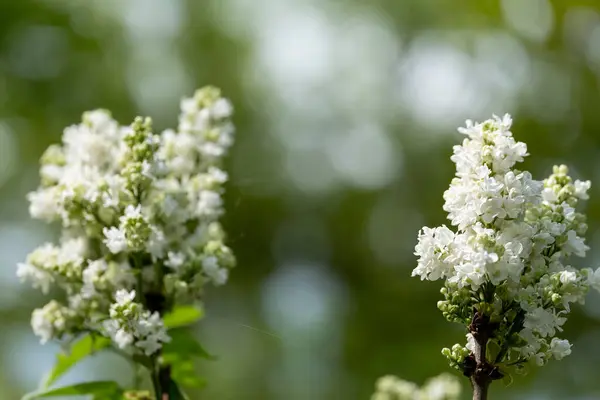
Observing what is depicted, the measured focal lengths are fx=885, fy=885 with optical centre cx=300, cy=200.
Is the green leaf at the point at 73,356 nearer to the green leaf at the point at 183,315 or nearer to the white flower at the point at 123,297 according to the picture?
the green leaf at the point at 183,315

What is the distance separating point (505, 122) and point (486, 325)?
328mm

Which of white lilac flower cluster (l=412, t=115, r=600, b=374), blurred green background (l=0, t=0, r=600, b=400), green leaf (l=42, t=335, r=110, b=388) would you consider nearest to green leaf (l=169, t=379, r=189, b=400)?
green leaf (l=42, t=335, r=110, b=388)

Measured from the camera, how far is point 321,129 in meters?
15.0

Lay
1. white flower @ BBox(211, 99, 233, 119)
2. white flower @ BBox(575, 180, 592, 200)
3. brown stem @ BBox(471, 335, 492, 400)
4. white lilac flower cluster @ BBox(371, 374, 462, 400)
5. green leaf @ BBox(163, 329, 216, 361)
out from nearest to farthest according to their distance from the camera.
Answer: brown stem @ BBox(471, 335, 492, 400)
white flower @ BBox(575, 180, 592, 200)
green leaf @ BBox(163, 329, 216, 361)
white flower @ BBox(211, 99, 233, 119)
white lilac flower cluster @ BBox(371, 374, 462, 400)

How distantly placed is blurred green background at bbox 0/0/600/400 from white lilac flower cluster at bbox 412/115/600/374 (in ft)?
26.1

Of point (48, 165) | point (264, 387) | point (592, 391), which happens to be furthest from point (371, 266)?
point (48, 165)

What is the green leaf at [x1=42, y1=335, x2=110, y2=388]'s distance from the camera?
79.4 inches

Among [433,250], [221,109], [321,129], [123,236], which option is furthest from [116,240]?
[321,129]

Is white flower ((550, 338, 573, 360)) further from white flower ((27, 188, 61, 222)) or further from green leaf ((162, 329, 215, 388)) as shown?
white flower ((27, 188, 61, 222))

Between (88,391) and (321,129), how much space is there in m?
13.3

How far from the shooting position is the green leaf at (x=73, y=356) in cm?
202

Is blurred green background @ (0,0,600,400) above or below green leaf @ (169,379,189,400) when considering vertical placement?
above

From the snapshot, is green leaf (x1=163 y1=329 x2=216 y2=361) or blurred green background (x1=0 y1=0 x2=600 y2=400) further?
blurred green background (x1=0 y1=0 x2=600 y2=400)

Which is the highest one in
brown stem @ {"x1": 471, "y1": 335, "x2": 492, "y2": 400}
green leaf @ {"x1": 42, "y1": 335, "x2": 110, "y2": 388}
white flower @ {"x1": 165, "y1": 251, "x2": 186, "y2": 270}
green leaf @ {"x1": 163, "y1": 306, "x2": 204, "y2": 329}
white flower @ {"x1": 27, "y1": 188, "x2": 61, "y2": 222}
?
white flower @ {"x1": 27, "y1": 188, "x2": 61, "y2": 222}
